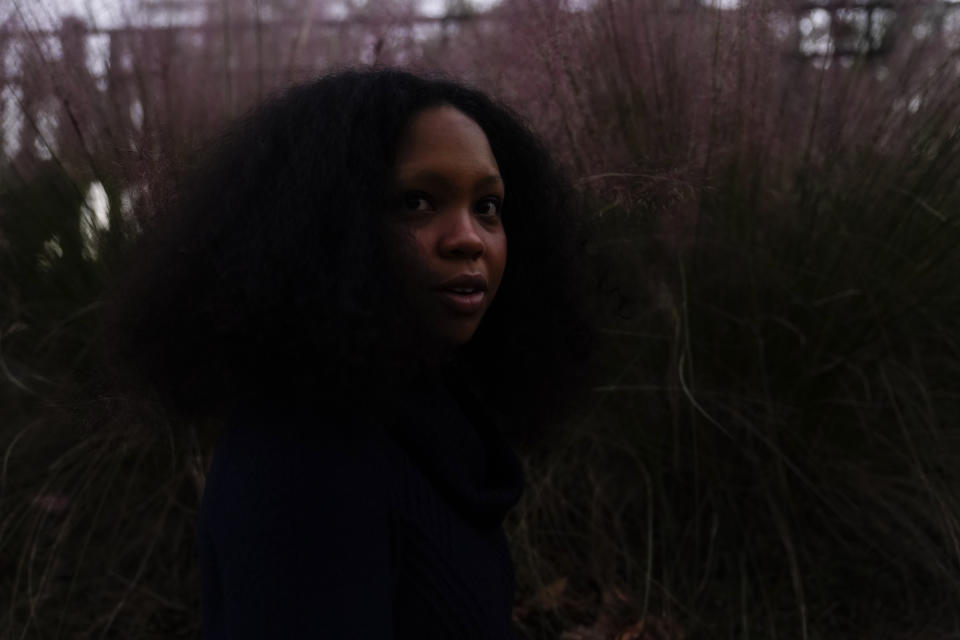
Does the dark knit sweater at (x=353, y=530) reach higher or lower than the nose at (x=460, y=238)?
lower

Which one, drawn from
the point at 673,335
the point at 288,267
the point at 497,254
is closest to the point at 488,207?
the point at 497,254

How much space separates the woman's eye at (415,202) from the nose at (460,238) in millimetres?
26

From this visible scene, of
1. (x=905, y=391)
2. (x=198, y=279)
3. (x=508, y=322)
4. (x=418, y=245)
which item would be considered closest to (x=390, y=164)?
(x=418, y=245)

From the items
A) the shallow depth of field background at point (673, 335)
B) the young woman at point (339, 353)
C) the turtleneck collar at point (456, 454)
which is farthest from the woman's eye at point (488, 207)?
the shallow depth of field background at point (673, 335)

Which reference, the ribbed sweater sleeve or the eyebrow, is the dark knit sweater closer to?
the ribbed sweater sleeve

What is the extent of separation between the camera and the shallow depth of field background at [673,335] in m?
2.05

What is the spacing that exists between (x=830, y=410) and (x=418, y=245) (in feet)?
4.72

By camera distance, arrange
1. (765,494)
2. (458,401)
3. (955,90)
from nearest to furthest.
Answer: (458,401) < (765,494) < (955,90)

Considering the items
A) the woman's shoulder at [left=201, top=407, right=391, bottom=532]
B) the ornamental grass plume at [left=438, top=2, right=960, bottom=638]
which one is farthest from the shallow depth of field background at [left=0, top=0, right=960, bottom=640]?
the woman's shoulder at [left=201, top=407, right=391, bottom=532]

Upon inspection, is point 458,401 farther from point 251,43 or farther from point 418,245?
point 251,43

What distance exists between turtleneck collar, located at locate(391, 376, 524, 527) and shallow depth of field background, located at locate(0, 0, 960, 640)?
787mm

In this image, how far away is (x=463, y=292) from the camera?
1088 millimetres

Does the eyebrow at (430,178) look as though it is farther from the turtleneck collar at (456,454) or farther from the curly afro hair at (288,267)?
the turtleneck collar at (456,454)

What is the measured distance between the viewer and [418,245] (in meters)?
1.06
